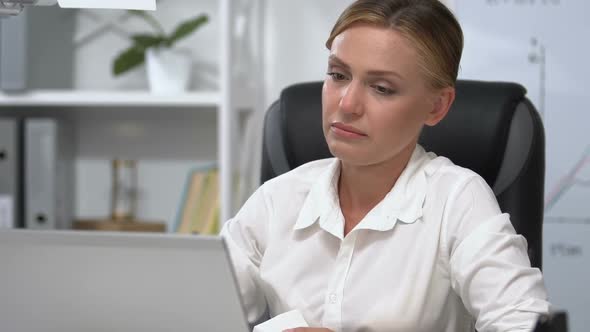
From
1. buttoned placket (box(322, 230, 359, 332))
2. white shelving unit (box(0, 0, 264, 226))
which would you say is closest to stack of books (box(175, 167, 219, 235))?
white shelving unit (box(0, 0, 264, 226))

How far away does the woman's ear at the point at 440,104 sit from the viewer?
1197mm

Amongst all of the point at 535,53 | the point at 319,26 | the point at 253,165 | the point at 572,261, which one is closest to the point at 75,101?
the point at 253,165

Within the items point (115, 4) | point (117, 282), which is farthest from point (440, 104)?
point (117, 282)

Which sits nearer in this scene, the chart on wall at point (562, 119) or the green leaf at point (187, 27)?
the chart on wall at point (562, 119)

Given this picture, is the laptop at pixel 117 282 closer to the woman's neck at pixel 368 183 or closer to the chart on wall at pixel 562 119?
the woman's neck at pixel 368 183

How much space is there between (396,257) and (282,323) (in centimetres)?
21

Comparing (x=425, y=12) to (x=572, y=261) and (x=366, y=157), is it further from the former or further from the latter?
(x=572, y=261)

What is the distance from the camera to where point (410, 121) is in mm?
1156

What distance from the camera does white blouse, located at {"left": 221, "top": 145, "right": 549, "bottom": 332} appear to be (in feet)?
3.39

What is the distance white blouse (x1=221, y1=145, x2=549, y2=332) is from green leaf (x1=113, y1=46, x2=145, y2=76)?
136 cm

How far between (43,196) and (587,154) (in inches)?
59.4

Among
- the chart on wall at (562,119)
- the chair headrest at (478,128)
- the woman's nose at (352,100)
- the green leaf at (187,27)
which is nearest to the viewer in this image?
the woman's nose at (352,100)

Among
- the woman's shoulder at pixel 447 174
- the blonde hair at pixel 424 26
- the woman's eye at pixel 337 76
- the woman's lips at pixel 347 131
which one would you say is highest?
the blonde hair at pixel 424 26

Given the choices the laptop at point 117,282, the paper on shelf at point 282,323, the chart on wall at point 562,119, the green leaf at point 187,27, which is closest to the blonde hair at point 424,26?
the paper on shelf at point 282,323
